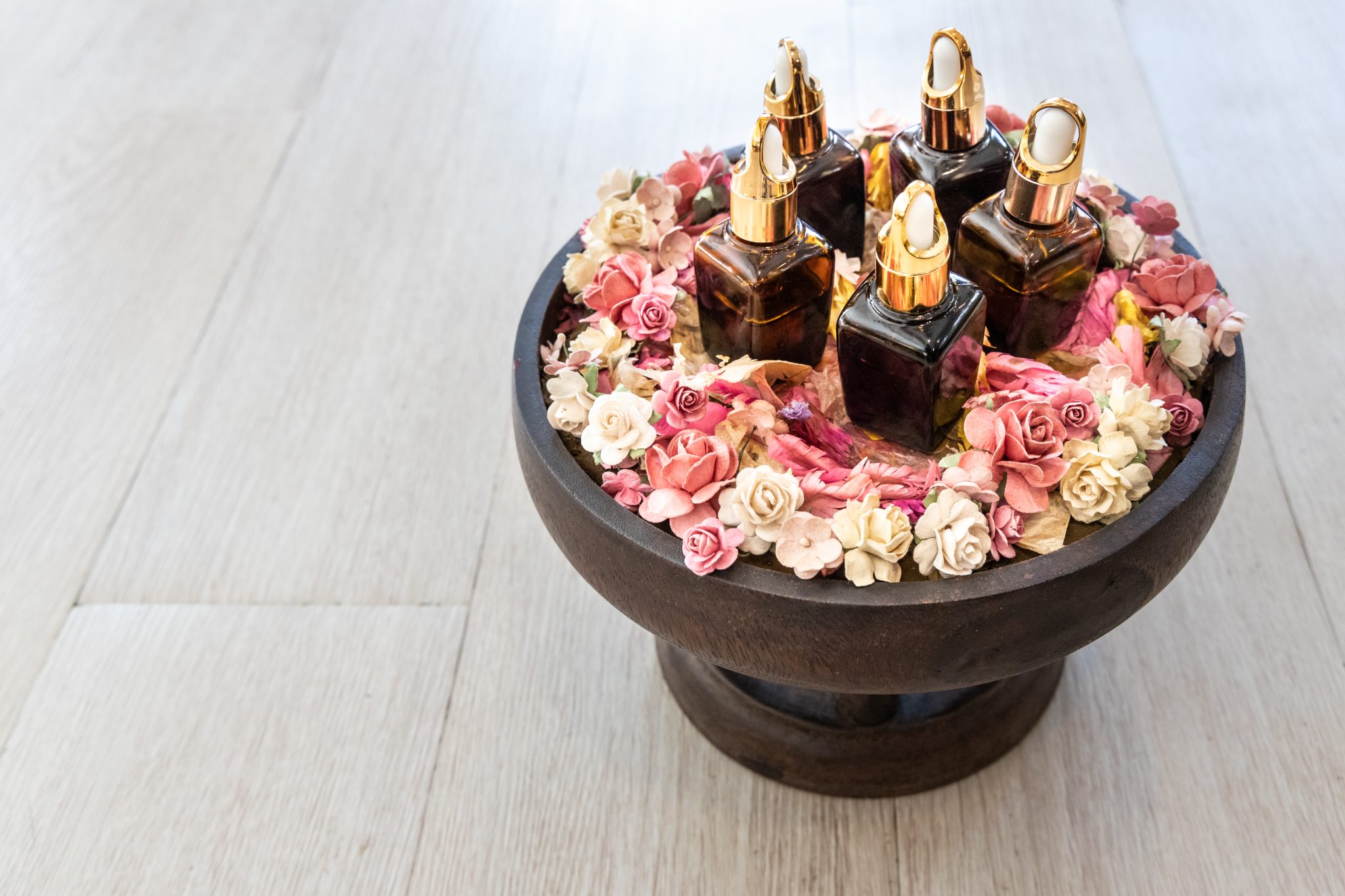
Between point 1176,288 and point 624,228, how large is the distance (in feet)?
1.26

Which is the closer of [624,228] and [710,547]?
[710,547]

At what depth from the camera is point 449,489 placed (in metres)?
1.24

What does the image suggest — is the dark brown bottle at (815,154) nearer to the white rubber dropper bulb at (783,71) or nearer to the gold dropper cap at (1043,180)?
the white rubber dropper bulb at (783,71)

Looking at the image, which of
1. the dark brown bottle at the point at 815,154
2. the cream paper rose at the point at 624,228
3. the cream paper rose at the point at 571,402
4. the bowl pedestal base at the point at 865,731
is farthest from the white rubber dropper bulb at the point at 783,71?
the bowl pedestal base at the point at 865,731

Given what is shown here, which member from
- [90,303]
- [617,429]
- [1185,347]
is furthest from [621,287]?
[90,303]

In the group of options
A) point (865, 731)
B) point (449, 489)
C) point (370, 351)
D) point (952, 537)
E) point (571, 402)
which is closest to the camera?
point (952, 537)

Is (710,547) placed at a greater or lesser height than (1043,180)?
lesser

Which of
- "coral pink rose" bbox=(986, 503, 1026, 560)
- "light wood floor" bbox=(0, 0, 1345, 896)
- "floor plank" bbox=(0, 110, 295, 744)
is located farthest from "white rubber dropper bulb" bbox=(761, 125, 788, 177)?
"floor plank" bbox=(0, 110, 295, 744)

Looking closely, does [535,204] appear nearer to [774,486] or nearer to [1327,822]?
[774,486]

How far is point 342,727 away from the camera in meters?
1.04

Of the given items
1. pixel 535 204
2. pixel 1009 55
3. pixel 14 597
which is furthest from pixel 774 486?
pixel 1009 55

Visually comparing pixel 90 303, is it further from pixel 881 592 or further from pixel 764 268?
pixel 881 592

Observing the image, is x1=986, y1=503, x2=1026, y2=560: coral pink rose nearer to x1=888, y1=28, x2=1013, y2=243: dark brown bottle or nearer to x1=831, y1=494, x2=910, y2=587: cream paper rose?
x1=831, y1=494, x2=910, y2=587: cream paper rose

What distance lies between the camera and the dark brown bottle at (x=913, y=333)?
25.0 inches
